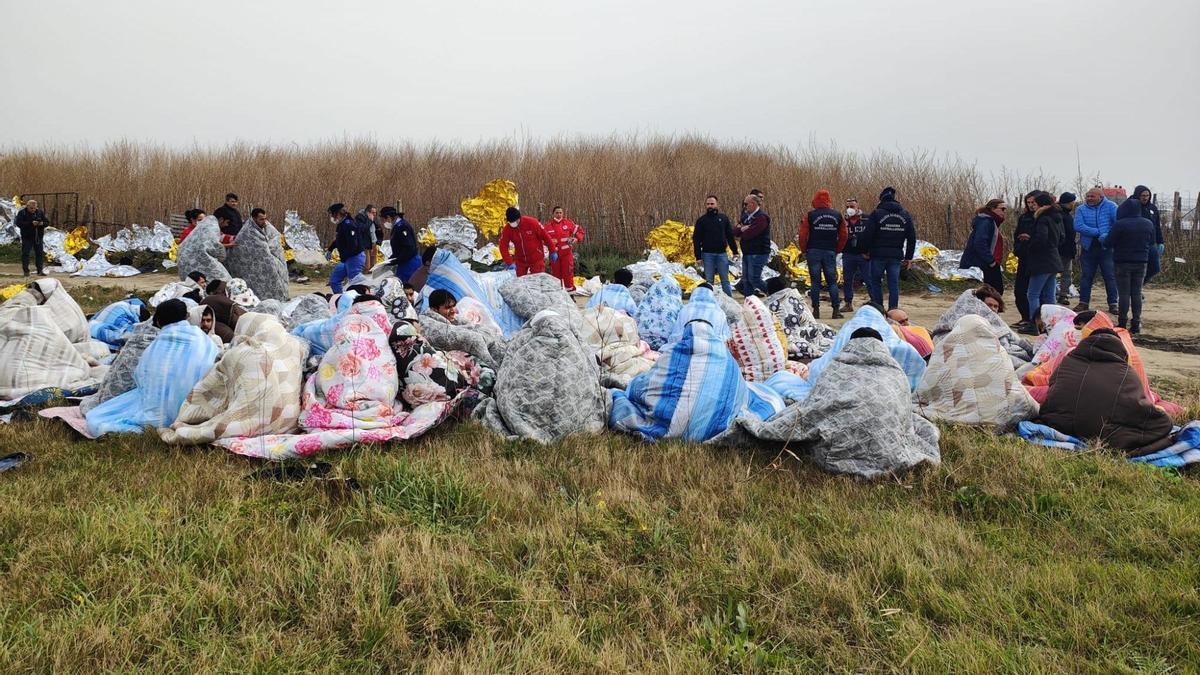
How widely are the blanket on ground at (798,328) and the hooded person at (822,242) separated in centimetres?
256

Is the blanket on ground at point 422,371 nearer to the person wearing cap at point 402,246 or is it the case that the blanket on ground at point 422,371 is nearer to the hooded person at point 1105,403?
the hooded person at point 1105,403

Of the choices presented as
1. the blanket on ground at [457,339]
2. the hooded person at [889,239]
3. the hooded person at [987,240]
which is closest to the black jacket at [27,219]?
the blanket on ground at [457,339]

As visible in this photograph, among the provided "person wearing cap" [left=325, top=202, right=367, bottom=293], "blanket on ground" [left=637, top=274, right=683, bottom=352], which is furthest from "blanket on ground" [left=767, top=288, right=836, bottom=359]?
"person wearing cap" [left=325, top=202, right=367, bottom=293]

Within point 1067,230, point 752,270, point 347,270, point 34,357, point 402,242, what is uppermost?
point 1067,230

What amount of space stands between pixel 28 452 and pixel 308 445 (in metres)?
1.49

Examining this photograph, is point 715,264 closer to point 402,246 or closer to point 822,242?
point 822,242

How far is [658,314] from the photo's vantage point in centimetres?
742

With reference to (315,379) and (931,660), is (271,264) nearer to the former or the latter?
(315,379)

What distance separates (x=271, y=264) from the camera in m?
9.45

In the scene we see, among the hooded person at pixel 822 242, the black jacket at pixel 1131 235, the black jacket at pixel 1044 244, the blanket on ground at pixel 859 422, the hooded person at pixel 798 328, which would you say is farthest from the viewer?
the hooded person at pixel 822 242

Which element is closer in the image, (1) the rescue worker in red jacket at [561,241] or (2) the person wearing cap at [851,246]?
(2) the person wearing cap at [851,246]

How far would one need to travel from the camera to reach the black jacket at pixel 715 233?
1018 centimetres

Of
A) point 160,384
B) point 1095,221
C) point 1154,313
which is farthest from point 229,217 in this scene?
point 1154,313

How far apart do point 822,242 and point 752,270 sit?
1.14 m
